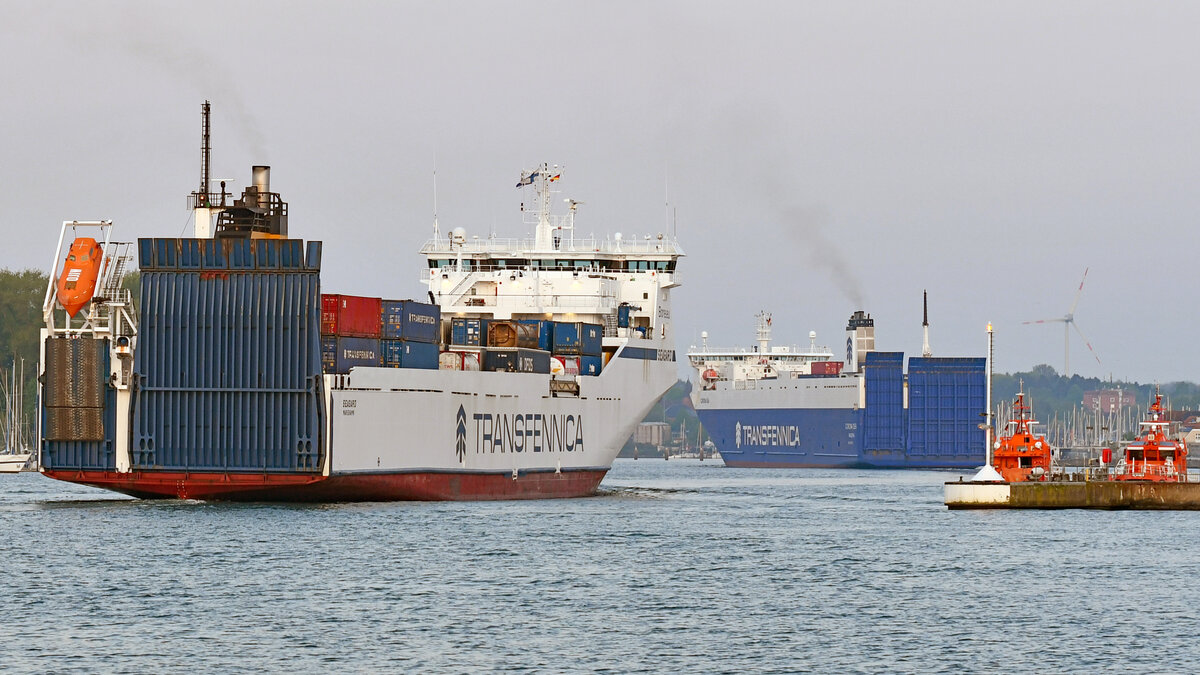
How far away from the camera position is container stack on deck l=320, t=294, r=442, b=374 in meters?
48.3

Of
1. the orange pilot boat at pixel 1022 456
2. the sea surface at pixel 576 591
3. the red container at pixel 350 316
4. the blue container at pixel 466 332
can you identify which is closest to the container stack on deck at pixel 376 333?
the red container at pixel 350 316

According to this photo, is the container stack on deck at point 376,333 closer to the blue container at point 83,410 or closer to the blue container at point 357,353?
the blue container at point 357,353

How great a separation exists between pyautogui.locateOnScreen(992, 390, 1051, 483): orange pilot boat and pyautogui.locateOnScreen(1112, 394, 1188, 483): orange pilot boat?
2.33 meters

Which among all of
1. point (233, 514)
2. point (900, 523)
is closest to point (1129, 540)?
point (900, 523)

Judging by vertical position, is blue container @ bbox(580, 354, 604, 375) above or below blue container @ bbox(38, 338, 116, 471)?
above

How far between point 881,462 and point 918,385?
552 centimetres

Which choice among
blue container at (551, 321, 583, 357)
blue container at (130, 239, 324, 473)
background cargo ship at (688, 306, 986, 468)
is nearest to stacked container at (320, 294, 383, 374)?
blue container at (130, 239, 324, 473)

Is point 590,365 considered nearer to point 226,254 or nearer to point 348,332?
point 348,332

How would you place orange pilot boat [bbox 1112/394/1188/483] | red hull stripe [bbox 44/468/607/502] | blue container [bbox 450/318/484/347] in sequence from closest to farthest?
red hull stripe [bbox 44/468/607/502] < orange pilot boat [bbox 1112/394/1188/483] < blue container [bbox 450/318/484/347]

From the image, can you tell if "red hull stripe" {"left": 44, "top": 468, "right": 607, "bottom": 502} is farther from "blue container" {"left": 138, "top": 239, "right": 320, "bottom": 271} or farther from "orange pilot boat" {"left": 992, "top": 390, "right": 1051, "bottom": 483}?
"orange pilot boat" {"left": 992, "top": 390, "right": 1051, "bottom": 483}

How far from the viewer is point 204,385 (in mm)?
47188

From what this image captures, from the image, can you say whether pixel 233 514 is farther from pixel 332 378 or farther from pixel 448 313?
pixel 448 313

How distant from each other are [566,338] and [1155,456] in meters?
19.2

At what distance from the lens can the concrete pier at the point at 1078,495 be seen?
5519 centimetres
